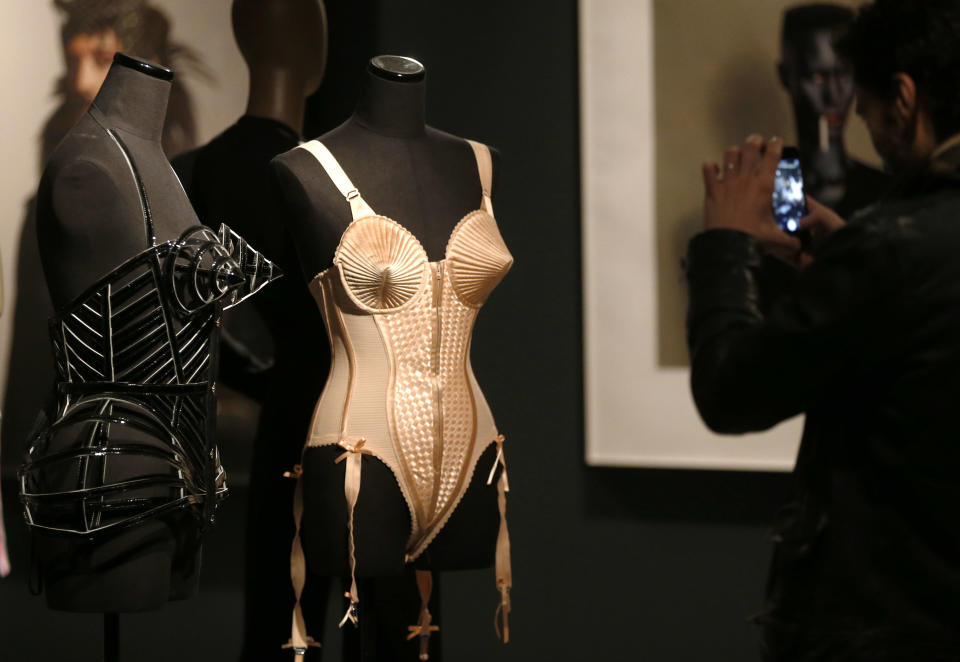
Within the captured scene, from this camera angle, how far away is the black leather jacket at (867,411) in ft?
4.37

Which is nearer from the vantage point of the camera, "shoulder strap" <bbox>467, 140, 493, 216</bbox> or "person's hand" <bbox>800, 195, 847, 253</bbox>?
"person's hand" <bbox>800, 195, 847, 253</bbox>

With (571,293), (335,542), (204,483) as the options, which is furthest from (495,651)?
(204,483)

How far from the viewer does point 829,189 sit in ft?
10.5

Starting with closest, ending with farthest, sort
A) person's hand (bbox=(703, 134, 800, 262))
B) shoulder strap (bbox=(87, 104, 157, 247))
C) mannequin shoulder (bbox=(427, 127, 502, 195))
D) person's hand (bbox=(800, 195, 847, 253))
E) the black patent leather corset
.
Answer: person's hand (bbox=(703, 134, 800, 262))
person's hand (bbox=(800, 195, 847, 253))
the black patent leather corset
shoulder strap (bbox=(87, 104, 157, 247))
mannequin shoulder (bbox=(427, 127, 502, 195))

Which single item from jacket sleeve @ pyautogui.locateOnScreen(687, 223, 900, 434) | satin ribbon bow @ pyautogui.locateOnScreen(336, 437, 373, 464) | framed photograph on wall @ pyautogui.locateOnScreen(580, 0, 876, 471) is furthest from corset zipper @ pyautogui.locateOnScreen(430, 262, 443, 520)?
framed photograph on wall @ pyautogui.locateOnScreen(580, 0, 876, 471)

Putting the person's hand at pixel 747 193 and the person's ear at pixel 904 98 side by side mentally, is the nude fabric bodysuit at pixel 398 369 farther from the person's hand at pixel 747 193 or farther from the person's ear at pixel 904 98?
the person's ear at pixel 904 98

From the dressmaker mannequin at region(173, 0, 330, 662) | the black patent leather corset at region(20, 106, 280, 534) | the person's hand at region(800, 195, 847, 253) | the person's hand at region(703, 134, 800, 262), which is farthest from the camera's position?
the dressmaker mannequin at region(173, 0, 330, 662)

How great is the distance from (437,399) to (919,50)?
132cm

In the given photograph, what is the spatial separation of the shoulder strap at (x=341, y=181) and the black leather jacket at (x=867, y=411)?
3.66 feet

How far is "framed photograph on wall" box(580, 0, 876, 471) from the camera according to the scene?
3.35 metres

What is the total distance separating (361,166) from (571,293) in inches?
50.3

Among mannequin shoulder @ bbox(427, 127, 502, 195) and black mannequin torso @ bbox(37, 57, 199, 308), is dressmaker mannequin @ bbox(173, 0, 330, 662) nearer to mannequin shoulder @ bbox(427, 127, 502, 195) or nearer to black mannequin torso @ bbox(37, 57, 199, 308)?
mannequin shoulder @ bbox(427, 127, 502, 195)

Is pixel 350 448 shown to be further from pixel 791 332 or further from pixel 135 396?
pixel 791 332

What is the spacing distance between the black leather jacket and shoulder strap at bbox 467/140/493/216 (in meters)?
1.22
